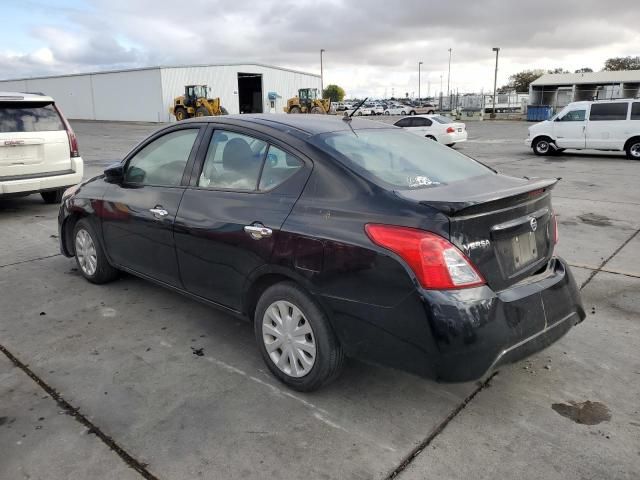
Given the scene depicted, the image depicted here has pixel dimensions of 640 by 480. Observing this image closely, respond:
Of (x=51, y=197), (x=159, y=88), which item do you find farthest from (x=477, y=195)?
(x=159, y=88)

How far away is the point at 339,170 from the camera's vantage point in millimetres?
2936

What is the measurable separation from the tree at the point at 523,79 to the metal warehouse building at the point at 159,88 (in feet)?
120

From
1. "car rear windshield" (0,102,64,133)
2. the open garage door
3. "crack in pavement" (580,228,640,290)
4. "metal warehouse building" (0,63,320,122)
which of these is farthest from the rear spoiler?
the open garage door

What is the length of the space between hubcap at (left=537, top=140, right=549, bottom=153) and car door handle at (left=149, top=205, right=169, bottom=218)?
617 inches

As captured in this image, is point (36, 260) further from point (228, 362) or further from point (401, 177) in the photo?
point (401, 177)

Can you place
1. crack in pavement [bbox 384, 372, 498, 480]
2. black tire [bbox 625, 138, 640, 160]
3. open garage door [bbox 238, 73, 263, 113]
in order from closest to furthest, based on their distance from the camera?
crack in pavement [bbox 384, 372, 498, 480] → black tire [bbox 625, 138, 640, 160] → open garage door [bbox 238, 73, 263, 113]

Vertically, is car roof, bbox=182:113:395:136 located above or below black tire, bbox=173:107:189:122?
below

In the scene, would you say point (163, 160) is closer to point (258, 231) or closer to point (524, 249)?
point (258, 231)

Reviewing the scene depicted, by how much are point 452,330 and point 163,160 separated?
2.59m

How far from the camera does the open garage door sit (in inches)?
2212

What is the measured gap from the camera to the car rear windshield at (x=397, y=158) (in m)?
3.02

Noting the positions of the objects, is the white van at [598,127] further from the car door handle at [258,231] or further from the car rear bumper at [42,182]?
the car door handle at [258,231]

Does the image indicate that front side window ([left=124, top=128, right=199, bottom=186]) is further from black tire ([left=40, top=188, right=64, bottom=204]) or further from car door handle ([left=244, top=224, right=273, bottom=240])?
black tire ([left=40, top=188, right=64, bottom=204])

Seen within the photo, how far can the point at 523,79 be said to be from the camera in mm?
82688
